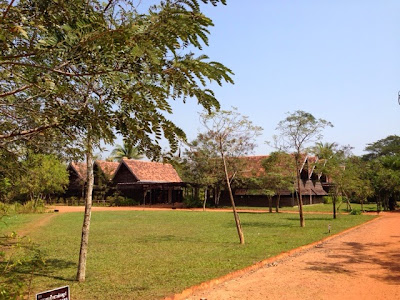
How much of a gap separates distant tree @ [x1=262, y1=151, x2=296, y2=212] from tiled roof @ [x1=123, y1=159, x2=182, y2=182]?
14976 mm

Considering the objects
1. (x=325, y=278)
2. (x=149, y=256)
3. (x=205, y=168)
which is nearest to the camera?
(x=325, y=278)

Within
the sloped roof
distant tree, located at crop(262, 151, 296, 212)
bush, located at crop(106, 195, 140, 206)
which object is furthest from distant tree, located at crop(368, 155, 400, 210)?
bush, located at crop(106, 195, 140, 206)

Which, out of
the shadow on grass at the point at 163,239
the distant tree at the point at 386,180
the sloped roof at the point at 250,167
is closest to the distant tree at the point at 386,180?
the distant tree at the point at 386,180

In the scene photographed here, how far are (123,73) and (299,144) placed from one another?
56.4ft

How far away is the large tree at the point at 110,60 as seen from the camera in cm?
283

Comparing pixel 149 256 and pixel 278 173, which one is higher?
pixel 278 173

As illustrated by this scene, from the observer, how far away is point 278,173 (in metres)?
28.9

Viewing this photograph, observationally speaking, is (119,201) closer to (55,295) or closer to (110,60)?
(55,295)

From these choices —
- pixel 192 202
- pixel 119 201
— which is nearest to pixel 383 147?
pixel 192 202

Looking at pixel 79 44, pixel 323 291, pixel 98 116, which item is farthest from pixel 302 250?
pixel 79 44

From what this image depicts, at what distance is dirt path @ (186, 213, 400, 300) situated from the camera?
7.20 m

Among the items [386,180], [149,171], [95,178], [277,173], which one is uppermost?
[149,171]

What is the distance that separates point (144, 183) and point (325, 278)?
109ft

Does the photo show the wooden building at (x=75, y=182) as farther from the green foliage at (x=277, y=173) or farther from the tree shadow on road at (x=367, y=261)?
the tree shadow on road at (x=367, y=261)
